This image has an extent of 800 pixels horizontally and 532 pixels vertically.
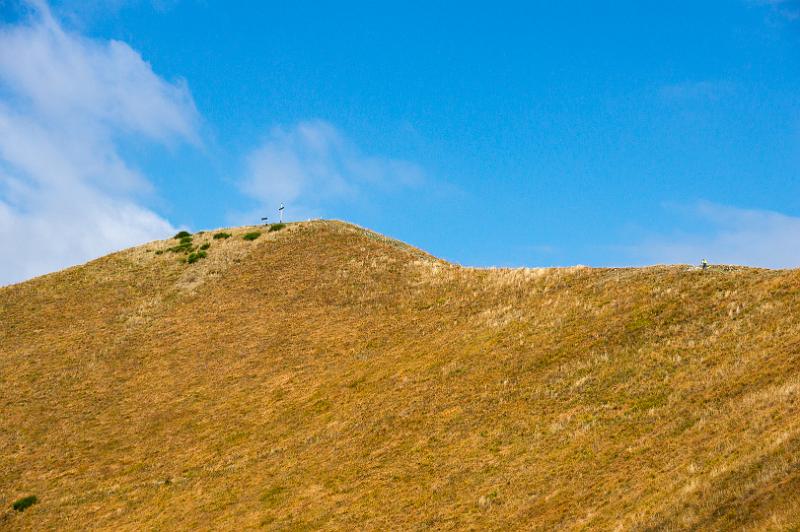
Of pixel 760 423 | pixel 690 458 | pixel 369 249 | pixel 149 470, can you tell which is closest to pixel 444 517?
pixel 690 458

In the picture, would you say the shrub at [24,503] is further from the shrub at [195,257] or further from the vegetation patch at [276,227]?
the vegetation patch at [276,227]

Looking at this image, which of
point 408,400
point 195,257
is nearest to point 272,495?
point 408,400

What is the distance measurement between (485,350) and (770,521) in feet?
77.1

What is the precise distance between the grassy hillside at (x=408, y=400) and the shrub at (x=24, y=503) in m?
0.33

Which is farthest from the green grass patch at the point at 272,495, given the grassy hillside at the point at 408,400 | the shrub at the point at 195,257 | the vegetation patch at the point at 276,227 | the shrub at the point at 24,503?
the vegetation patch at the point at 276,227

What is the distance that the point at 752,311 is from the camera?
3647cm

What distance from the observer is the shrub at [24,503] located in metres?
37.8

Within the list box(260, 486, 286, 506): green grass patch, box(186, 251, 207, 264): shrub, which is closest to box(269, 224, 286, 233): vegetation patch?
box(186, 251, 207, 264): shrub

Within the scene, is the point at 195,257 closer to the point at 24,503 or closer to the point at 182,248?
the point at 182,248

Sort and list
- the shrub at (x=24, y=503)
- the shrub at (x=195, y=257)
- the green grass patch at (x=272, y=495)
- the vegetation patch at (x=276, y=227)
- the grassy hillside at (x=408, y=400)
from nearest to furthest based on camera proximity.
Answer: the grassy hillside at (x=408, y=400), the green grass patch at (x=272, y=495), the shrub at (x=24, y=503), the shrub at (x=195, y=257), the vegetation patch at (x=276, y=227)

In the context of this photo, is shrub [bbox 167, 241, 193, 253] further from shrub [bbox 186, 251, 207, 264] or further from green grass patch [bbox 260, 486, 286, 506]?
green grass patch [bbox 260, 486, 286, 506]

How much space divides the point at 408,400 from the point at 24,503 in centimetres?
2110

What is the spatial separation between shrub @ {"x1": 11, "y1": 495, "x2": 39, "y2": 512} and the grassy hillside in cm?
33

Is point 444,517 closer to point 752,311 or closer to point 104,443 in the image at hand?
point 752,311
